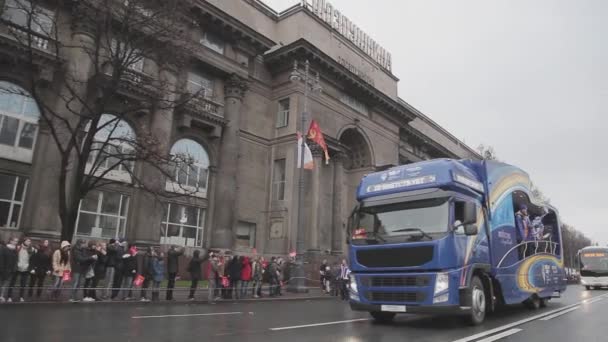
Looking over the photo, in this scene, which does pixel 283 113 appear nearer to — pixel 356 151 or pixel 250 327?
pixel 356 151

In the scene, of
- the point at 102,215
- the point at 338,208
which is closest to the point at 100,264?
the point at 102,215

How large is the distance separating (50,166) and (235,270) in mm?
10294

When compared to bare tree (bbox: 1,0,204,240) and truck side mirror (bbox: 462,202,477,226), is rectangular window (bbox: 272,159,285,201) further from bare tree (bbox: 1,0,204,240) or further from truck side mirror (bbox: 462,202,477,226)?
truck side mirror (bbox: 462,202,477,226)

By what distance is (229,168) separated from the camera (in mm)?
26719

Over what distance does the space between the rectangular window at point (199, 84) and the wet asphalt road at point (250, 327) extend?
1769cm

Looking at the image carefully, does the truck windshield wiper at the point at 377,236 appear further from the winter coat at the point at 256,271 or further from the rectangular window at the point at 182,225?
the rectangular window at the point at 182,225

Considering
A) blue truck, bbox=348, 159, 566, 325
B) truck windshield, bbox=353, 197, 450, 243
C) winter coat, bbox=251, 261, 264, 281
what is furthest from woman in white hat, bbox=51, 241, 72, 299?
truck windshield, bbox=353, 197, 450, 243

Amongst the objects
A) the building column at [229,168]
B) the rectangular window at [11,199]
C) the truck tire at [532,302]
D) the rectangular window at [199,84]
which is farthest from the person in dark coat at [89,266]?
the rectangular window at [199,84]

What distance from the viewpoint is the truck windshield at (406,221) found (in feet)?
28.4

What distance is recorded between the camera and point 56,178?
19172 millimetres

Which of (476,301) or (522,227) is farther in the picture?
(522,227)

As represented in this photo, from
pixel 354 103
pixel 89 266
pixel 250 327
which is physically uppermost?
pixel 354 103

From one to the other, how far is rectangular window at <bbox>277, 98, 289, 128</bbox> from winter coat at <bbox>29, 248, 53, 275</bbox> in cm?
1934

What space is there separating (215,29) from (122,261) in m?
17.5
